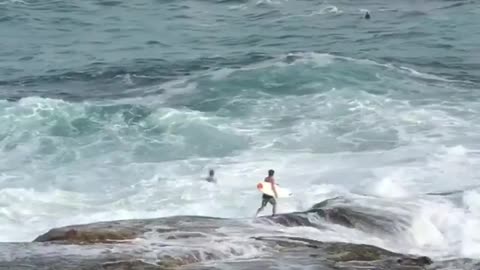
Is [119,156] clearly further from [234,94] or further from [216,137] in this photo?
[234,94]

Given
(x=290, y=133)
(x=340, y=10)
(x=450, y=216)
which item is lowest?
(x=450, y=216)

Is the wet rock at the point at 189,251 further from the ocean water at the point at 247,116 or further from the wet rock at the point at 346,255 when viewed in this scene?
the ocean water at the point at 247,116

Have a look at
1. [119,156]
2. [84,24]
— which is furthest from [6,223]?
[84,24]

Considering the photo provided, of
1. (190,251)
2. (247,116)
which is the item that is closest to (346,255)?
(190,251)

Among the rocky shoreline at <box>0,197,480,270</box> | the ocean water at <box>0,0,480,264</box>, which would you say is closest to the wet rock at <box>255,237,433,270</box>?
the rocky shoreline at <box>0,197,480,270</box>

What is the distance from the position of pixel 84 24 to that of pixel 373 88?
24343 mm

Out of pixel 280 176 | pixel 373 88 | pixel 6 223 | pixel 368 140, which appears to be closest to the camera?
pixel 6 223

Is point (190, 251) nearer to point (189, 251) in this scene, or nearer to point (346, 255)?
point (189, 251)

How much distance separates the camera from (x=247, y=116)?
39094 mm

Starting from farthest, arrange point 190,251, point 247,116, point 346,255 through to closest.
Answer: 1. point 247,116
2. point 346,255
3. point 190,251

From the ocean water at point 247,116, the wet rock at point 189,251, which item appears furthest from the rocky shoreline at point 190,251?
the ocean water at point 247,116

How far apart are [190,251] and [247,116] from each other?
2086cm

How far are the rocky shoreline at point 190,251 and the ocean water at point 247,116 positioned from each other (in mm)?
2004

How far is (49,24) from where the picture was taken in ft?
201
